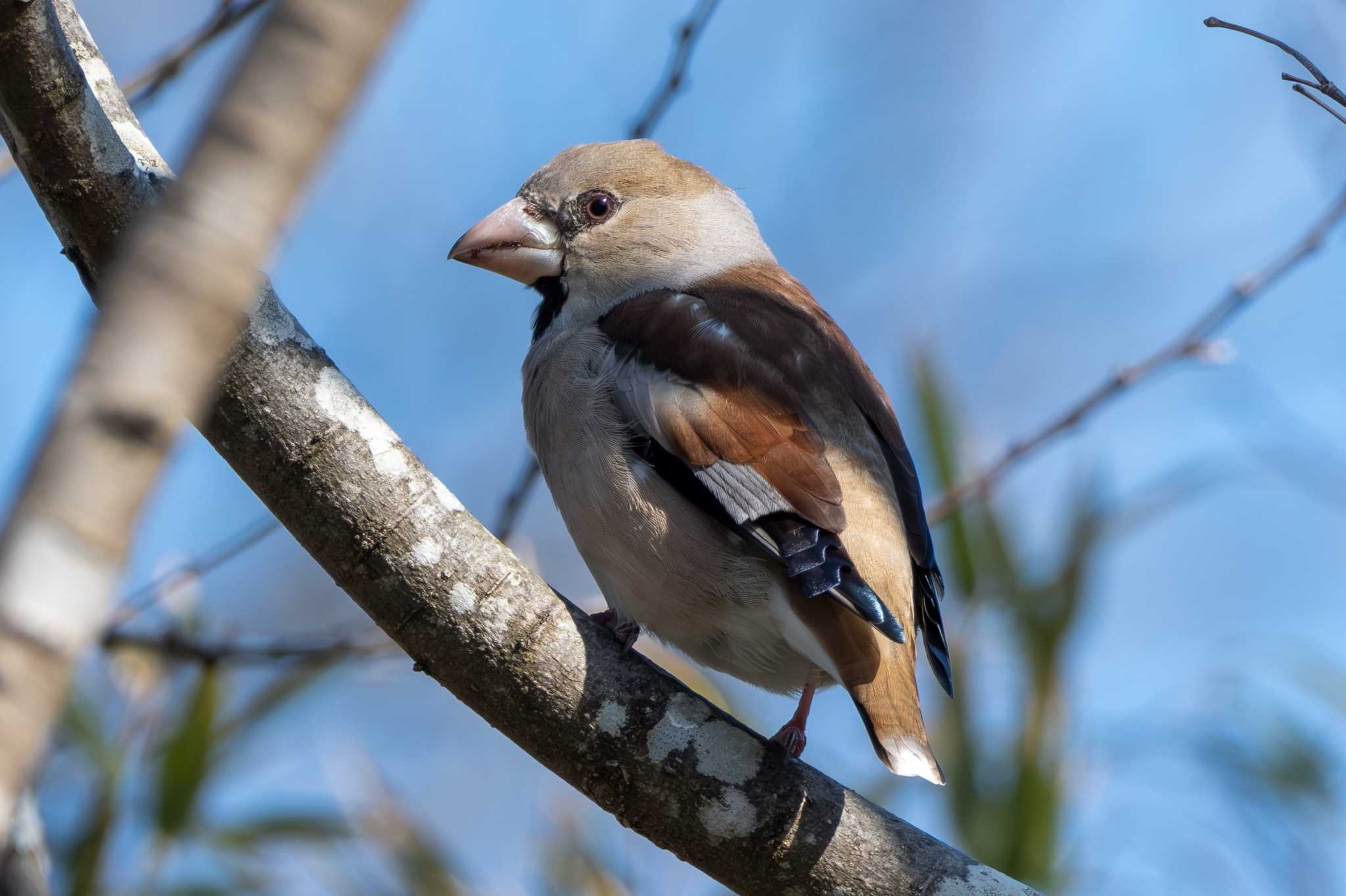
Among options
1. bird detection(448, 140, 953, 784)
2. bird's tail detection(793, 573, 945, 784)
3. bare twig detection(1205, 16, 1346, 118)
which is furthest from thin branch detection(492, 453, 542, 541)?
bare twig detection(1205, 16, 1346, 118)

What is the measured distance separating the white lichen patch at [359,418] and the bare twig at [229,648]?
140 centimetres

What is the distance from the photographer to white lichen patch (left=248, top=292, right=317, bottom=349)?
99.5 inches

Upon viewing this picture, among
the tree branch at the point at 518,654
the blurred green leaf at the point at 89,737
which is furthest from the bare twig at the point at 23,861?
the blurred green leaf at the point at 89,737

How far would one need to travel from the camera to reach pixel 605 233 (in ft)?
14.7

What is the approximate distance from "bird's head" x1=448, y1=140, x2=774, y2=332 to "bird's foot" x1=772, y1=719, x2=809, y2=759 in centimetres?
162

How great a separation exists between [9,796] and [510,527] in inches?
117

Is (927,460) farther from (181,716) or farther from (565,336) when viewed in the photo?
(181,716)

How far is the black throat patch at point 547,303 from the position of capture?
436 centimetres

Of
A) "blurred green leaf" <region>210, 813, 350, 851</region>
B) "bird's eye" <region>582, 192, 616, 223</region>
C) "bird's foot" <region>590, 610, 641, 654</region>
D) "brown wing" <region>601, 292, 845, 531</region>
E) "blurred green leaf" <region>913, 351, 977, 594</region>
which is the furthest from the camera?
"blurred green leaf" <region>913, 351, 977, 594</region>

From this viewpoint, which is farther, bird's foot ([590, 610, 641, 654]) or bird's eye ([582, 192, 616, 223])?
bird's eye ([582, 192, 616, 223])

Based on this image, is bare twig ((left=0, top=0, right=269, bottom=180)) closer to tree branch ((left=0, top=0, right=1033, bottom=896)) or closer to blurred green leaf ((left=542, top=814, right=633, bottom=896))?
tree branch ((left=0, top=0, right=1033, bottom=896))

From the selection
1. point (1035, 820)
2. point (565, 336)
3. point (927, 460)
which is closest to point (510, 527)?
point (565, 336)

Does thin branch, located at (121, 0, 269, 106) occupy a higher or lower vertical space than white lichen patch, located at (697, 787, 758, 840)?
higher

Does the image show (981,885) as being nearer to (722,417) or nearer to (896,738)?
(896,738)
